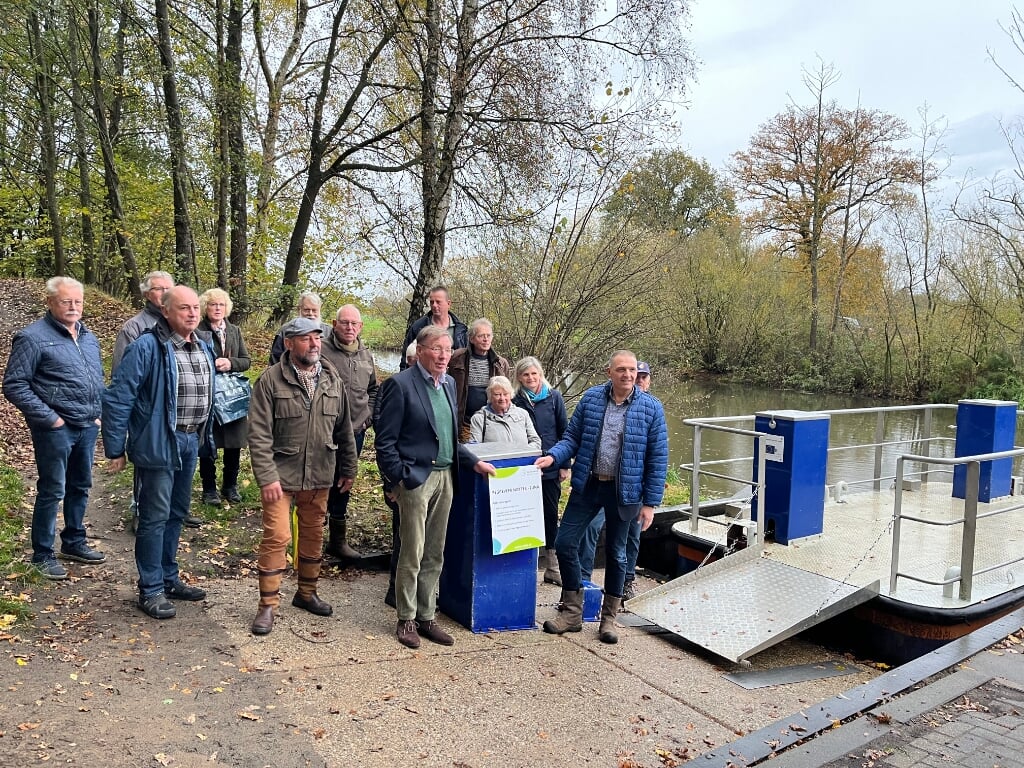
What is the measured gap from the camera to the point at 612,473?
4.85m

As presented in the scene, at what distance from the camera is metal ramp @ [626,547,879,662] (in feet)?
16.5

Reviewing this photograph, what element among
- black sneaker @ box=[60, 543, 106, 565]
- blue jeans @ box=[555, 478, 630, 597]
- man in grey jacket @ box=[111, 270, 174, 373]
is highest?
man in grey jacket @ box=[111, 270, 174, 373]

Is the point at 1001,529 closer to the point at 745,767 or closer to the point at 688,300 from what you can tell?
the point at 745,767

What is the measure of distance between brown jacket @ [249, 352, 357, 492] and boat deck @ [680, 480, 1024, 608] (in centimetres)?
357

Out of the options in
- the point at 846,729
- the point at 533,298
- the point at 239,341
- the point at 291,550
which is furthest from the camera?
the point at 533,298

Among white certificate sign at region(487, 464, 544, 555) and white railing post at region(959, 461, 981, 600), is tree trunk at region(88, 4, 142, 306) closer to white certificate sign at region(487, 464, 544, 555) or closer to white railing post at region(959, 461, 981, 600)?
white certificate sign at region(487, 464, 544, 555)

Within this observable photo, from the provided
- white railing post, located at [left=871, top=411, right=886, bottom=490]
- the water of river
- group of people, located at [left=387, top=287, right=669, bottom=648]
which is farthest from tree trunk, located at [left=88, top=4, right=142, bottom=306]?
white railing post, located at [left=871, top=411, right=886, bottom=490]

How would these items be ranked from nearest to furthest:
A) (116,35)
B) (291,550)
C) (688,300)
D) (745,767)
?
(745,767) → (291,550) → (116,35) → (688,300)

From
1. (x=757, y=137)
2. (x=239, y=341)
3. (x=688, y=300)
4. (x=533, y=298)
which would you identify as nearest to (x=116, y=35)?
(x=533, y=298)

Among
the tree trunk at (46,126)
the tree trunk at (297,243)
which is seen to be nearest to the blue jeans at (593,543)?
the tree trunk at (297,243)

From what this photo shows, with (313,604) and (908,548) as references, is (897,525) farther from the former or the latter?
(313,604)

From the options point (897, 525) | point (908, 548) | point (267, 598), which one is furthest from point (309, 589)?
point (908, 548)

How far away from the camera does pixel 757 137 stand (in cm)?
3122

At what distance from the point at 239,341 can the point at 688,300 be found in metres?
22.7
